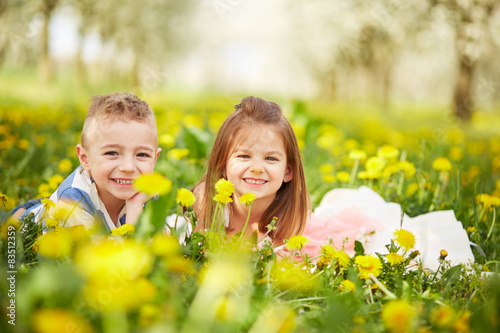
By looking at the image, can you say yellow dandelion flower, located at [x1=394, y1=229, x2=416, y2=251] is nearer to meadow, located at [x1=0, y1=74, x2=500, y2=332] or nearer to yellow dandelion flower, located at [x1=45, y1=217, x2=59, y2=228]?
meadow, located at [x1=0, y1=74, x2=500, y2=332]

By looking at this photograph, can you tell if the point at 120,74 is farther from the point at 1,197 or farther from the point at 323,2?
the point at 1,197

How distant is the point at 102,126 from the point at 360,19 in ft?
24.1

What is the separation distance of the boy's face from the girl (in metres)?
0.38

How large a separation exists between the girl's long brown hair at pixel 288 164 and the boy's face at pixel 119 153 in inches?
14.6

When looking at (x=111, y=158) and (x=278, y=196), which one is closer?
(x=111, y=158)

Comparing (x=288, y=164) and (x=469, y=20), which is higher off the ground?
(x=469, y=20)

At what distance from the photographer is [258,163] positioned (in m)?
1.90

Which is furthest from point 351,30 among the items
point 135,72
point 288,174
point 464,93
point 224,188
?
point 224,188

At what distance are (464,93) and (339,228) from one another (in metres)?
6.81

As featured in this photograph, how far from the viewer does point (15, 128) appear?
373 centimetres

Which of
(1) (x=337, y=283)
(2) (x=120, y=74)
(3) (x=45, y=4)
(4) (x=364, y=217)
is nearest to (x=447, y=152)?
(4) (x=364, y=217)

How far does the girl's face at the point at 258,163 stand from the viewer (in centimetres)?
190

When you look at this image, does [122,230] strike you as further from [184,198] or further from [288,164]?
[288,164]

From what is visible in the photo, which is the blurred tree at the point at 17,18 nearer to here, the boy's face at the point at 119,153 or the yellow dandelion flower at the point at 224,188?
the boy's face at the point at 119,153
